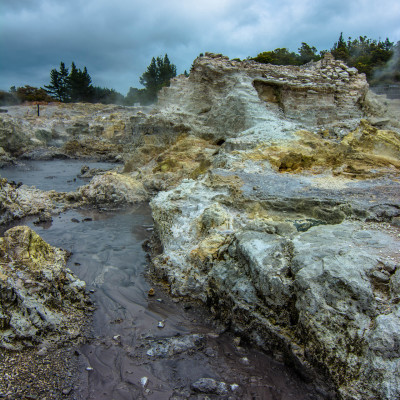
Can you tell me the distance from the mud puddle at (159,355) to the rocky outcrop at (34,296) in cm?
37

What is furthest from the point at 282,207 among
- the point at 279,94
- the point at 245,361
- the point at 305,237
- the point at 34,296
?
the point at 279,94

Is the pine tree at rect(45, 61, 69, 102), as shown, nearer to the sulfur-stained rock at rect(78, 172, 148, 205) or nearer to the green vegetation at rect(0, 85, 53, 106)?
the green vegetation at rect(0, 85, 53, 106)

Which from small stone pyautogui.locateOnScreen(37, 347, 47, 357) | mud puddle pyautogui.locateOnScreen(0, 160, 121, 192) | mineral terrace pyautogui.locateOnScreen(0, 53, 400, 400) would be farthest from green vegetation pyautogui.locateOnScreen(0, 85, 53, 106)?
small stone pyautogui.locateOnScreen(37, 347, 47, 357)

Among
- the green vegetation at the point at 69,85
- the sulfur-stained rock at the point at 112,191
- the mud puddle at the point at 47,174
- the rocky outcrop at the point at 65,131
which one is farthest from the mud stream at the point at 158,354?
the green vegetation at the point at 69,85

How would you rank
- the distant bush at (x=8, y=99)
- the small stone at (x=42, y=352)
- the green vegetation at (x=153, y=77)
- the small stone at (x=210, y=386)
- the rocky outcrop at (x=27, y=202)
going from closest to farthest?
the small stone at (x=210, y=386)
the small stone at (x=42, y=352)
the rocky outcrop at (x=27, y=202)
the distant bush at (x=8, y=99)
the green vegetation at (x=153, y=77)

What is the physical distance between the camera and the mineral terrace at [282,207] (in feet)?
10.2

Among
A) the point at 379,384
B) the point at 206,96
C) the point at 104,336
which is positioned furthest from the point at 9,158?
the point at 379,384

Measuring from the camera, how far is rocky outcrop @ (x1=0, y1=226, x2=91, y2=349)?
3.76 metres

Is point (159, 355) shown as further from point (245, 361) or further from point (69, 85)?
point (69, 85)

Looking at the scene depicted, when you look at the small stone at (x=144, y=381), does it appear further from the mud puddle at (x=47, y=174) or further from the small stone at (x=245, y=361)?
the mud puddle at (x=47, y=174)

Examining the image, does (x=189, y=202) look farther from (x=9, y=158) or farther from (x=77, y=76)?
(x=77, y=76)

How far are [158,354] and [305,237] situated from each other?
2358 millimetres

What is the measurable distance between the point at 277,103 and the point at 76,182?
9.90 meters

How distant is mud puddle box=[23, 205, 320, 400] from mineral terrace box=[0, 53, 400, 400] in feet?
0.83
